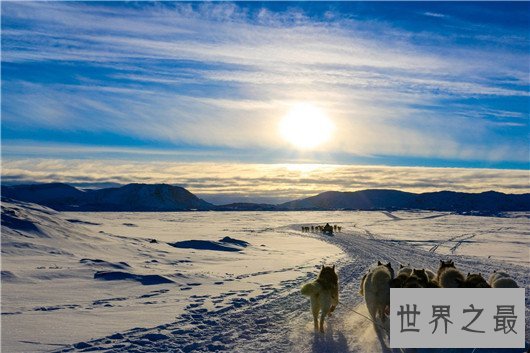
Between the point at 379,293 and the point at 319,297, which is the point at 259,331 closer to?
the point at 319,297

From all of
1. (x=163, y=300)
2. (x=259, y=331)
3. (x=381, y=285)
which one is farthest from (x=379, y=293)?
(x=163, y=300)

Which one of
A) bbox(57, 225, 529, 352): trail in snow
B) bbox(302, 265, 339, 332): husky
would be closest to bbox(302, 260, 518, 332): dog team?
bbox(302, 265, 339, 332): husky

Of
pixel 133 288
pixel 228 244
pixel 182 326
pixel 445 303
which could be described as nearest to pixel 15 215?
pixel 228 244

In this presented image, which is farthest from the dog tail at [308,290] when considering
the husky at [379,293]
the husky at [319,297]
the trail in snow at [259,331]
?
the husky at [379,293]

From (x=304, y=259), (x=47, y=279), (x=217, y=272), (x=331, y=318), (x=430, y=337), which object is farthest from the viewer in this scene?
(x=304, y=259)

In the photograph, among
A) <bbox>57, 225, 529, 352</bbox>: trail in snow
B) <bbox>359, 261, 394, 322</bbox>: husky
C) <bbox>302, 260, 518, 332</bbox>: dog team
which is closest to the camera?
<bbox>57, 225, 529, 352</bbox>: trail in snow

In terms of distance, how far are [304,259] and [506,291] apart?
13.3m

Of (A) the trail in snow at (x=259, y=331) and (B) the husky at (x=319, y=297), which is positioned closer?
(A) the trail in snow at (x=259, y=331)

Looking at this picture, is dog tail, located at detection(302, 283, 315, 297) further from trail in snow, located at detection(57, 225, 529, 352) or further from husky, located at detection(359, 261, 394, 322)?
husky, located at detection(359, 261, 394, 322)

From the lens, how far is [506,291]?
8.56 meters

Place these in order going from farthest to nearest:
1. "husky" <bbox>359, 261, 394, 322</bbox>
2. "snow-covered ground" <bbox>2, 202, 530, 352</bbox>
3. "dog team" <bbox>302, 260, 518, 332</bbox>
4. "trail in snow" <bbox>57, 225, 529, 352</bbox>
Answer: "husky" <bbox>359, 261, 394, 322</bbox> → "dog team" <bbox>302, 260, 518, 332</bbox> → "snow-covered ground" <bbox>2, 202, 530, 352</bbox> → "trail in snow" <bbox>57, 225, 529, 352</bbox>

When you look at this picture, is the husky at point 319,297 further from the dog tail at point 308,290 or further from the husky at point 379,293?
the husky at point 379,293

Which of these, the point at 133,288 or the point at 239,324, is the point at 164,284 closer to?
the point at 133,288

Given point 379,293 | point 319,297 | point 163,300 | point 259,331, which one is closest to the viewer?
point 259,331
